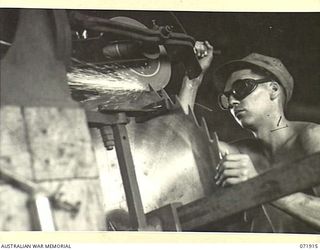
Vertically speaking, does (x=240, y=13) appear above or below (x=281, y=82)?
above

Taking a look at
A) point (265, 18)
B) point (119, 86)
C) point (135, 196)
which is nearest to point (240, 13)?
point (265, 18)

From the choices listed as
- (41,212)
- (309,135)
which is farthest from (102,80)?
(309,135)

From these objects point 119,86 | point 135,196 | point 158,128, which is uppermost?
point 119,86

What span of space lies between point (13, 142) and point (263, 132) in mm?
539

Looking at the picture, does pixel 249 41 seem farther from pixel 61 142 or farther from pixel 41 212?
pixel 41 212

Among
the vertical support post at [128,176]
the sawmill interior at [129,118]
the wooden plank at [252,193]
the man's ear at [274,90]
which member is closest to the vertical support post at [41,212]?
the sawmill interior at [129,118]

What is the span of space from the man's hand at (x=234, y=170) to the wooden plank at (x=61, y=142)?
0.27 meters

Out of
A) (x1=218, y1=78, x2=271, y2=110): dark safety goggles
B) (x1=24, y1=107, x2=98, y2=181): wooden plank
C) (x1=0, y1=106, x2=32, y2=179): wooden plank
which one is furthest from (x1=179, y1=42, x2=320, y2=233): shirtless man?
(x1=0, y1=106, x2=32, y2=179): wooden plank

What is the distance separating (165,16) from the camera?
140 cm

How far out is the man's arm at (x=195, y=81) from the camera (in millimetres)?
1363

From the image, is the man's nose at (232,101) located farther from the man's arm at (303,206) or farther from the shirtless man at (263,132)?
the man's arm at (303,206)

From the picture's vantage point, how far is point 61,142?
1323 millimetres

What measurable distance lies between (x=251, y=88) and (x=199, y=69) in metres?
0.12

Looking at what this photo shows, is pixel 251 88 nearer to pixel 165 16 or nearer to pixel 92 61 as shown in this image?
pixel 165 16
